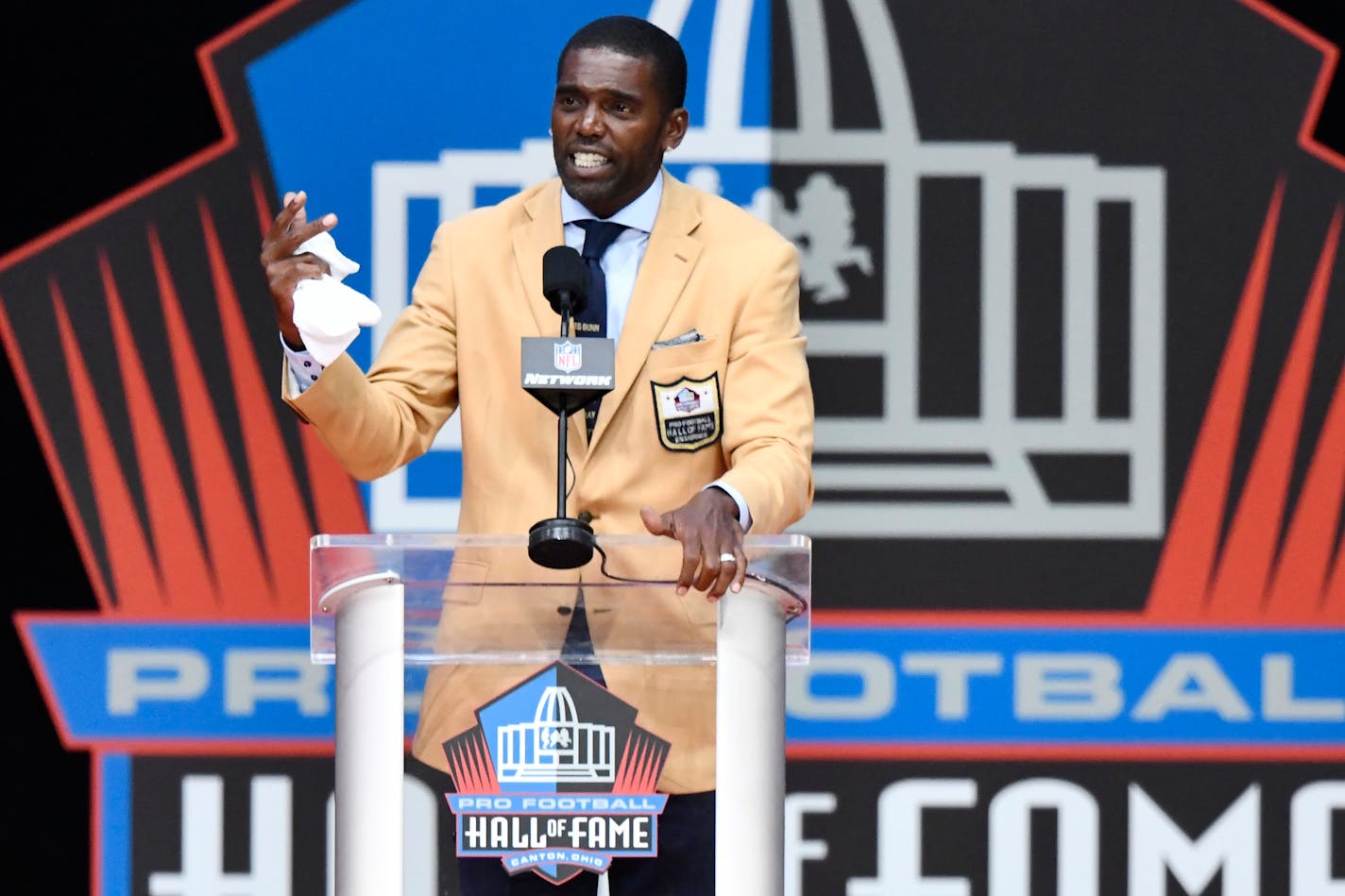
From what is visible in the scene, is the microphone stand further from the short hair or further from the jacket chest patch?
the short hair

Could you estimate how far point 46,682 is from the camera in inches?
155

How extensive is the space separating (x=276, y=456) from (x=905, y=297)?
49.4 inches

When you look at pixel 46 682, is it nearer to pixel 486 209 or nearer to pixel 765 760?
pixel 486 209

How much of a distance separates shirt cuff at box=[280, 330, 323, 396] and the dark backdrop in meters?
1.63

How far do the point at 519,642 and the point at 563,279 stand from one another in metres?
0.42

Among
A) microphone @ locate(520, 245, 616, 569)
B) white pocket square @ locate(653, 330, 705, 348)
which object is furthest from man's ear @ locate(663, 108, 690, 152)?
microphone @ locate(520, 245, 616, 569)

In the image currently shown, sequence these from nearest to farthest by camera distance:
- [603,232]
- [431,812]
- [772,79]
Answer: [431,812]
[603,232]
[772,79]

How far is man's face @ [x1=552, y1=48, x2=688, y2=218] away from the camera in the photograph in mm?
2809

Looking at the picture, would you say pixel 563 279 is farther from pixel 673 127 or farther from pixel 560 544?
pixel 673 127

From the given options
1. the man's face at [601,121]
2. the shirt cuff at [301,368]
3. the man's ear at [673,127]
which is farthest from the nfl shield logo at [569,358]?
the man's ear at [673,127]

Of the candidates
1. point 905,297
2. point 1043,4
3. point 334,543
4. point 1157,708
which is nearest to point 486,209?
point 334,543

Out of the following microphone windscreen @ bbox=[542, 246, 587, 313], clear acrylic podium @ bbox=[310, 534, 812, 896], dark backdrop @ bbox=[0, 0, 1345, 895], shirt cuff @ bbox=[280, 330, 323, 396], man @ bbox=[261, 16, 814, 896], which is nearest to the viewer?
clear acrylic podium @ bbox=[310, 534, 812, 896]

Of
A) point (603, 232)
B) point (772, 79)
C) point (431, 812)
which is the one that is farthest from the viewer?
point (772, 79)

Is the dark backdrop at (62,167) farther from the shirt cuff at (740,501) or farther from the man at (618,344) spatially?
the shirt cuff at (740,501)
